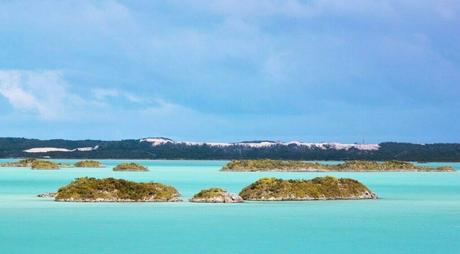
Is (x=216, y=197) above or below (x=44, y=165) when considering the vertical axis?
below

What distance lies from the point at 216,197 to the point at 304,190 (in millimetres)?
7033

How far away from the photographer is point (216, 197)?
58688 millimetres

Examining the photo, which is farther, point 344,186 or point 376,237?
point 344,186

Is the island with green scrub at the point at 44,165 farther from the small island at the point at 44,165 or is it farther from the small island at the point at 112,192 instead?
the small island at the point at 112,192

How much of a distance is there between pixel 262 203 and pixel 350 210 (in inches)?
258

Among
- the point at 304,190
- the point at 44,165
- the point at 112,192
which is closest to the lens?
the point at 112,192

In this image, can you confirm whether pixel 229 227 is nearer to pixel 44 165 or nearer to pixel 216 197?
pixel 216 197

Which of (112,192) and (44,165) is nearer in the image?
(112,192)

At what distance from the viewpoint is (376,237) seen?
135 ft

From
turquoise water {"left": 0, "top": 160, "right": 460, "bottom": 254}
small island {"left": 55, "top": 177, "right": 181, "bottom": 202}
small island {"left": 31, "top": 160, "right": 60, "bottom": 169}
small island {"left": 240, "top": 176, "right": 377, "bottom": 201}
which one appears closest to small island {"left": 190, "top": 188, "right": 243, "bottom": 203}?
turquoise water {"left": 0, "top": 160, "right": 460, "bottom": 254}

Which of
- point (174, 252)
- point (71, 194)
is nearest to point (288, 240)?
point (174, 252)

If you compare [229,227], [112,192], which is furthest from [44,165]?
[229,227]

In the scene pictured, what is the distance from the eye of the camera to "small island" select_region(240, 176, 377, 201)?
61969 mm

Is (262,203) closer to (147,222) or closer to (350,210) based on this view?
(350,210)
